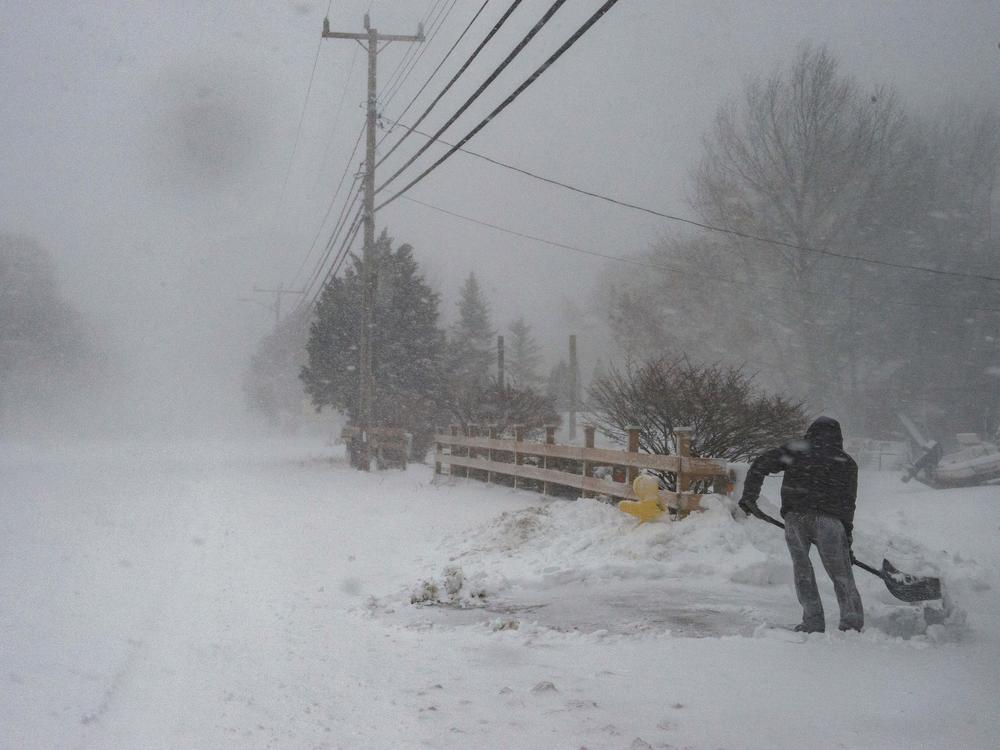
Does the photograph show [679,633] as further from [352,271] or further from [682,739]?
[352,271]

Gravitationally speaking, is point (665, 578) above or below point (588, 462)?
below

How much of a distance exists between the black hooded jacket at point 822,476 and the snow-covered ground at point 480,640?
2.83ft

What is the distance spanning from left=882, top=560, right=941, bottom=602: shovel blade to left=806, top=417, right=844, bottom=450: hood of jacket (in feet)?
3.24

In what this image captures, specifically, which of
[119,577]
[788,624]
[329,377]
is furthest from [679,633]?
[329,377]

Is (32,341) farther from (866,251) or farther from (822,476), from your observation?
(822,476)

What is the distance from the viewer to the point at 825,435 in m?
5.75

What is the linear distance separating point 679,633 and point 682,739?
2.10 m

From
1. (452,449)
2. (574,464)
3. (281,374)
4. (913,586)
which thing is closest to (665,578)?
(913,586)

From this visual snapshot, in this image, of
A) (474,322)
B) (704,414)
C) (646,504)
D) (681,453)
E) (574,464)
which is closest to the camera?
(646,504)

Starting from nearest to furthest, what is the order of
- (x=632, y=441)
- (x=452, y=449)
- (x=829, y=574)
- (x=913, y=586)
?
(x=829, y=574) < (x=913, y=586) < (x=632, y=441) < (x=452, y=449)

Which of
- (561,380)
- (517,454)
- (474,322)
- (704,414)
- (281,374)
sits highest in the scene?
(474,322)

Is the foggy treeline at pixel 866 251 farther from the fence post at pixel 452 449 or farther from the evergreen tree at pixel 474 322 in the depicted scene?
the evergreen tree at pixel 474 322

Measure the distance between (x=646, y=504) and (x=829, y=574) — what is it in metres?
3.09

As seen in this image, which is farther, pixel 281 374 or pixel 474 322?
pixel 281 374
